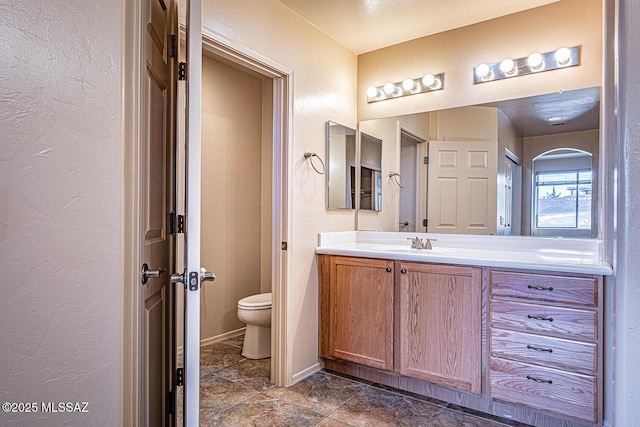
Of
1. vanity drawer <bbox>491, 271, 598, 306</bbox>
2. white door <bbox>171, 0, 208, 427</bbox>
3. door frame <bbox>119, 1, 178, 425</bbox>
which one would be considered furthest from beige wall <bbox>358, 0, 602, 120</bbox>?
door frame <bbox>119, 1, 178, 425</bbox>

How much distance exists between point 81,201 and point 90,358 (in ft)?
1.25

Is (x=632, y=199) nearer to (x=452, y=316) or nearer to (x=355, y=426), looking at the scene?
(x=452, y=316)

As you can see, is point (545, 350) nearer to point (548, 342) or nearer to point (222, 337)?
point (548, 342)

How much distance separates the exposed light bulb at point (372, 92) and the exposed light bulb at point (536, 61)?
106 centimetres

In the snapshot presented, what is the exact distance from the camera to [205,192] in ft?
10.4

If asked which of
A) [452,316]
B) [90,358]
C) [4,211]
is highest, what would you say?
[4,211]

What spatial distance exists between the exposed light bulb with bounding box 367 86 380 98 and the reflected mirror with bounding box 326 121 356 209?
313 mm

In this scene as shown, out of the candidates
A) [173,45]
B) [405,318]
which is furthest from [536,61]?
[173,45]

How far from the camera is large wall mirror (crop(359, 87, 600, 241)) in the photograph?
228 centimetres

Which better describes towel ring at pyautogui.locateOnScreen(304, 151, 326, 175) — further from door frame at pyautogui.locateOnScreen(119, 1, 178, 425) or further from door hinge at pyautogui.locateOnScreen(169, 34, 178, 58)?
door frame at pyautogui.locateOnScreen(119, 1, 178, 425)

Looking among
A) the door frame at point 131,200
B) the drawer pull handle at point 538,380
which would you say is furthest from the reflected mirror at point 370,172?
the door frame at point 131,200

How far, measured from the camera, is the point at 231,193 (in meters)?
3.38

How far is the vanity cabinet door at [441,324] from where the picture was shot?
2066mm

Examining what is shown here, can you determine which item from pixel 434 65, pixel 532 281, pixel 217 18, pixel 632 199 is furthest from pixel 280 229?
pixel 632 199
